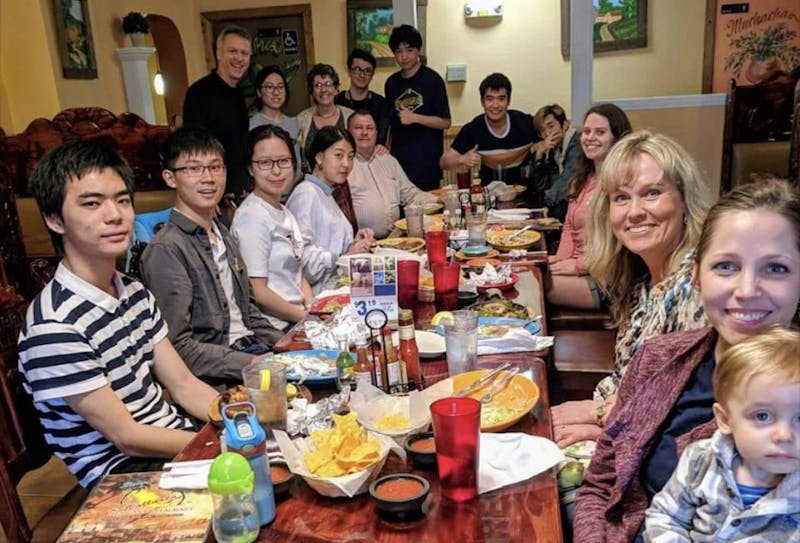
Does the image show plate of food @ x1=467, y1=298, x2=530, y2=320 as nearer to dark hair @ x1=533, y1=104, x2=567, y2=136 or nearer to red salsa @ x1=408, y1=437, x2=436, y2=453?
red salsa @ x1=408, y1=437, x2=436, y2=453

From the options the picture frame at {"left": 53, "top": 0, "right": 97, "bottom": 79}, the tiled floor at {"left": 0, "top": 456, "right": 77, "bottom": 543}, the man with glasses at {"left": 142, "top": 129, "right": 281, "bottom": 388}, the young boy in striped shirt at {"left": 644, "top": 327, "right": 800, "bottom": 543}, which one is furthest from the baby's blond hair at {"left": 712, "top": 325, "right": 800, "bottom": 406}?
the picture frame at {"left": 53, "top": 0, "right": 97, "bottom": 79}

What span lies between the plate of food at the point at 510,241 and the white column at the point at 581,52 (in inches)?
81.9

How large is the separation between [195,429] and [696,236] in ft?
4.58

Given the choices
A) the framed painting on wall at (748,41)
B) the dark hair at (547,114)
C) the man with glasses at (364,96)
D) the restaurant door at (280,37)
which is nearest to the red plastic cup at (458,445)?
the man with glasses at (364,96)

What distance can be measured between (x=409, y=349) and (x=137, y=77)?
5.05 metres

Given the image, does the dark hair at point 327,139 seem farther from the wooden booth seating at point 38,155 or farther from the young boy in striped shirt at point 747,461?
the young boy in striped shirt at point 747,461

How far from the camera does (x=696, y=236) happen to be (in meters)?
1.62

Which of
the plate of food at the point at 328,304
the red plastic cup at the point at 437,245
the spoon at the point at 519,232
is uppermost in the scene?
the red plastic cup at the point at 437,245

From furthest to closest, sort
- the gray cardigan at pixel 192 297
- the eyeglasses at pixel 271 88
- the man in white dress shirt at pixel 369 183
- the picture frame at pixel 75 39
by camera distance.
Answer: the picture frame at pixel 75 39, the eyeglasses at pixel 271 88, the man in white dress shirt at pixel 369 183, the gray cardigan at pixel 192 297

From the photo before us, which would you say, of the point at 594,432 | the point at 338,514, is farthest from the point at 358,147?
the point at 338,514

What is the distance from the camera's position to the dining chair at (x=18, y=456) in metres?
1.29

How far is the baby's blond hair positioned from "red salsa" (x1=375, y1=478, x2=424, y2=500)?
0.49 m

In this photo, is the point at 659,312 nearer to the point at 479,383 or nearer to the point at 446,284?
the point at 479,383

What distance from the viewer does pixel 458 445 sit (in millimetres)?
977
